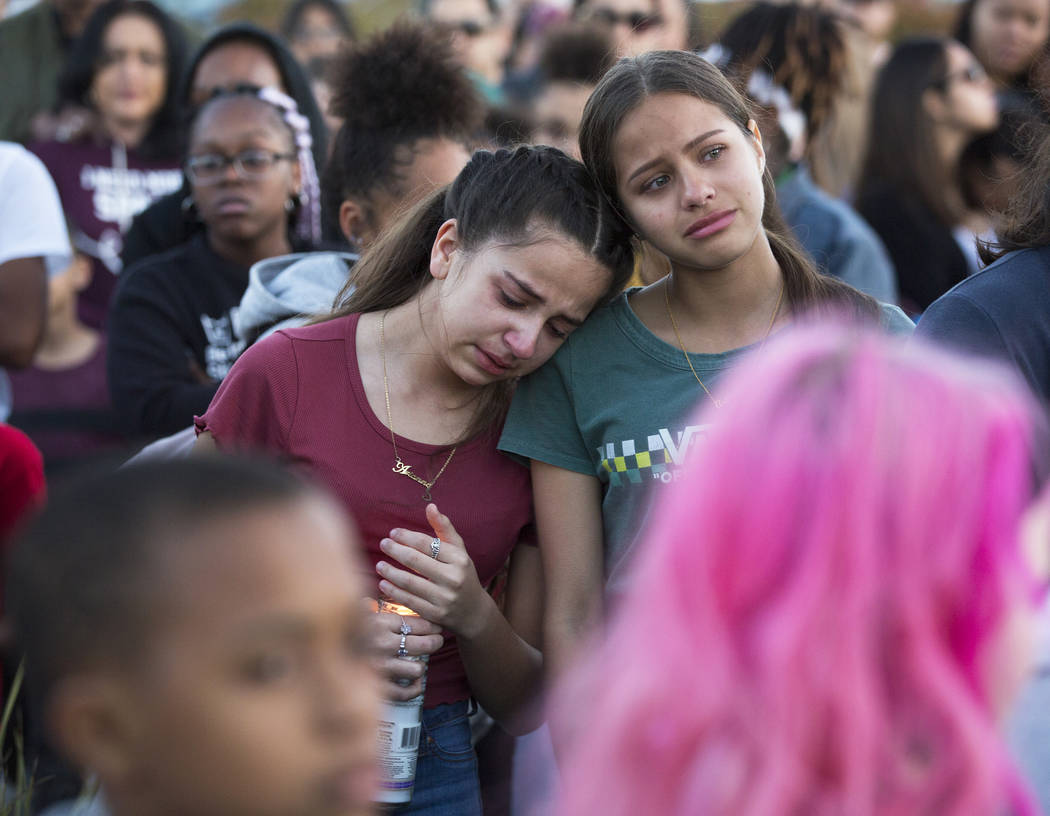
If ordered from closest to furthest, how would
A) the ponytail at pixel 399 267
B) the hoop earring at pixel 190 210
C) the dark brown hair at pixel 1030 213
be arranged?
the dark brown hair at pixel 1030 213, the ponytail at pixel 399 267, the hoop earring at pixel 190 210

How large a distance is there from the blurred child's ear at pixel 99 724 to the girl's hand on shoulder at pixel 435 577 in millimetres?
1021

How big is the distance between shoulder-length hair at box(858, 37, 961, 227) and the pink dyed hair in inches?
138

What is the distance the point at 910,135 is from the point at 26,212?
3.10m

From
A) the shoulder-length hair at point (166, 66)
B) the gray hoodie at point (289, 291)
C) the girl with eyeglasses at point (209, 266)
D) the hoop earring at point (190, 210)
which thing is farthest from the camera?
the shoulder-length hair at point (166, 66)

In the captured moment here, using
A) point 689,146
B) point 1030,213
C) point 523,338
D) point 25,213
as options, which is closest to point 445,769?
point 523,338

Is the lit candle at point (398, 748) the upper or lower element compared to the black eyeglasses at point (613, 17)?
lower

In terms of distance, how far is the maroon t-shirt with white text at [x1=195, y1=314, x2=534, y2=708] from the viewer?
7.91ft

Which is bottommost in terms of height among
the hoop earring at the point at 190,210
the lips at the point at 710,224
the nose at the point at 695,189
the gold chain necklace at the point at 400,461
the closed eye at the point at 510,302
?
the gold chain necklace at the point at 400,461

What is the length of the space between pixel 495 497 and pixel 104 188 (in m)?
2.92

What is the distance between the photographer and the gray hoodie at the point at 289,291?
298cm

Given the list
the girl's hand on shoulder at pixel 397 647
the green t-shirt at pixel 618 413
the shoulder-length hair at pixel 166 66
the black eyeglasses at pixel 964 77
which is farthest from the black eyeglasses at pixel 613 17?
the girl's hand on shoulder at pixel 397 647

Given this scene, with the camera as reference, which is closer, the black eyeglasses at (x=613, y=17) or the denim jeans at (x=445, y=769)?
the denim jeans at (x=445, y=769)

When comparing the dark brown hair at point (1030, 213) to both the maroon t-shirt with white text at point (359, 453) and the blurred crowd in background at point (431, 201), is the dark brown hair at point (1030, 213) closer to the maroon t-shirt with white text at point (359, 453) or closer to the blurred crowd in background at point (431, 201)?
the blurred crowd in background at point (431, 201)

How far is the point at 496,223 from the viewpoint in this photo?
2477mm
